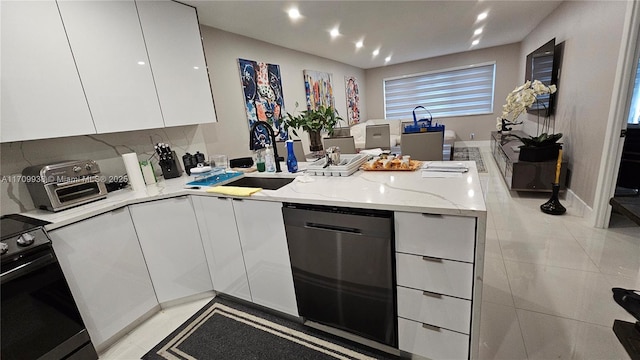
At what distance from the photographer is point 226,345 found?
160cm

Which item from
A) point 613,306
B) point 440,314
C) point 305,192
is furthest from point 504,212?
point 305,192

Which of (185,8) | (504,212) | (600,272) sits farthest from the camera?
(504,212)

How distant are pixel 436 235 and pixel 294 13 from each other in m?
2.78

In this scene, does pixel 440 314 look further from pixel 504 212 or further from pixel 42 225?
pixel 504 212

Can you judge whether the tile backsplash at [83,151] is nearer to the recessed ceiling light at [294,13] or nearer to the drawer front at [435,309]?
the recessed ceiling light at [294,13]

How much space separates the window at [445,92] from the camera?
263 inches

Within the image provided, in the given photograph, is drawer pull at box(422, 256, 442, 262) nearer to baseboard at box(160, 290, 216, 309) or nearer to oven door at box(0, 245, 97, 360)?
baseboard at box(160, 290, 216, 309)

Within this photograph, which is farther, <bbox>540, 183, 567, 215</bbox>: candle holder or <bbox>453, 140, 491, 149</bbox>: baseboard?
<bbox>453, 140, 491, 149</bbox>: baseboard

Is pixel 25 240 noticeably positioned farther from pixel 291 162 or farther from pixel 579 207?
pixel 579 207

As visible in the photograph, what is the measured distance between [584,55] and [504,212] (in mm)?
1805

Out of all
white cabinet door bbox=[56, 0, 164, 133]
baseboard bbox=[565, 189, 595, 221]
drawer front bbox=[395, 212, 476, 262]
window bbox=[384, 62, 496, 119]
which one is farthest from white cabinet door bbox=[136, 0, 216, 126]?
window bbox=[384, 62, 496, 119]

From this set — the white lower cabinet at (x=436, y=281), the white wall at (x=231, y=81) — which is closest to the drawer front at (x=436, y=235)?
the white lower cabinet at (x=436, y=281)

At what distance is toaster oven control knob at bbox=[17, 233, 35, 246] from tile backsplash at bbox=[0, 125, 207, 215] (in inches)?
23.7

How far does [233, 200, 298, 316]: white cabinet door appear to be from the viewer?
5.00ft
